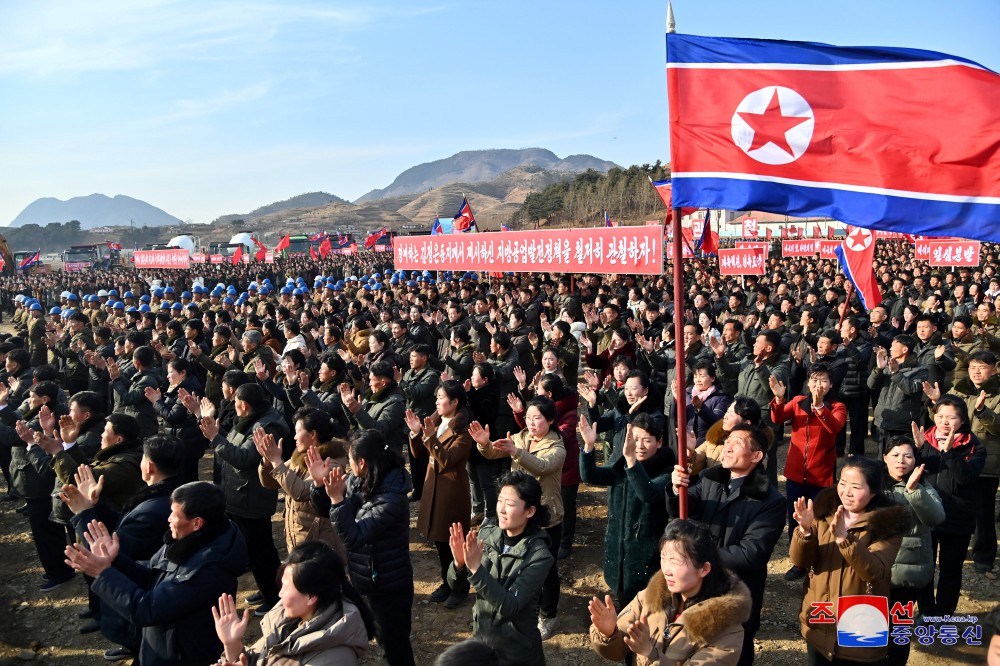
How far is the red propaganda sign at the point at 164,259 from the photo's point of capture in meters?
27.8

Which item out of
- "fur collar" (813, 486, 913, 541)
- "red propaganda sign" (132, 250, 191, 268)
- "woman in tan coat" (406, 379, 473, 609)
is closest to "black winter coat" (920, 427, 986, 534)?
"fur collar" (813, 486, 913, 541)

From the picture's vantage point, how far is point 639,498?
3.69 m

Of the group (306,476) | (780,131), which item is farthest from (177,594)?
(780,131)

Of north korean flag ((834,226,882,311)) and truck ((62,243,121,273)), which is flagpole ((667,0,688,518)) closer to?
north korean flag ((834,226,882,311))

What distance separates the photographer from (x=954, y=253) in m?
15.0

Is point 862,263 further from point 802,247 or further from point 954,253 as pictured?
point 802,247

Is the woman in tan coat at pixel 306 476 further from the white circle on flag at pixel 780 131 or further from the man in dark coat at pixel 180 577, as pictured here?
the white circle on flag at pixel 780 131

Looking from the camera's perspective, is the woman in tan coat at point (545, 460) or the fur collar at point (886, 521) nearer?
the fur collar at point (886, 521)

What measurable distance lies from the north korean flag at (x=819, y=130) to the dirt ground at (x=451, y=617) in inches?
115

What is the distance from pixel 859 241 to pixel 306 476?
27.6ft

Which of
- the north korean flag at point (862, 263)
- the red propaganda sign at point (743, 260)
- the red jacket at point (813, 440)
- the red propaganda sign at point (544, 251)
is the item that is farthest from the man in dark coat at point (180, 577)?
the red propaganda sign at point (743, 260)

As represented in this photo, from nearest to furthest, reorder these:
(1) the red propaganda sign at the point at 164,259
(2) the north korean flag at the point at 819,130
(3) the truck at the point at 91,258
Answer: (2) the north korean flag at the point at 819,130 < (1) the red propaganda sign at the point at 164,259 < (3) the truck at the point at 91,258

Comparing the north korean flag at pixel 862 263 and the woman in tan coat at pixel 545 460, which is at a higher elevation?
the north korean flag at pixel 862 263

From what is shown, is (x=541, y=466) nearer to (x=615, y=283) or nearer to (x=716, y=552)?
(x=716, y=552)
